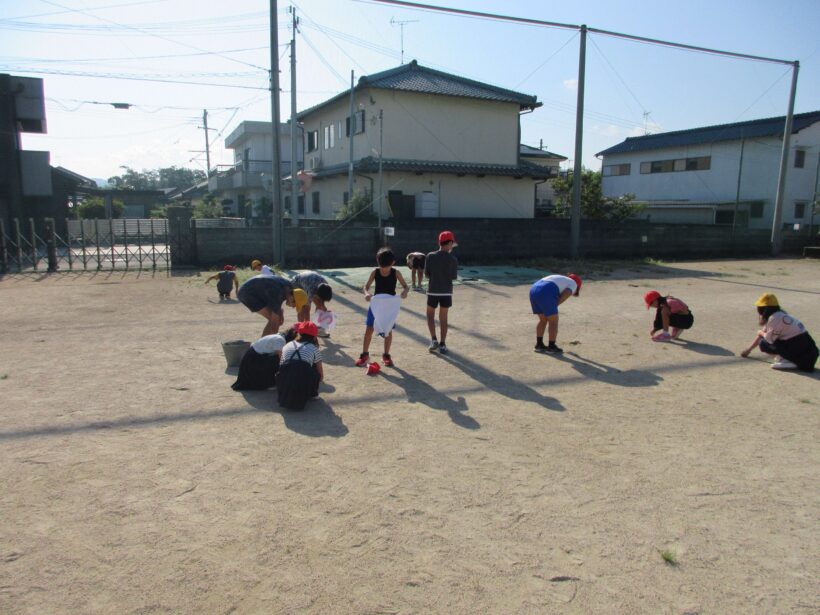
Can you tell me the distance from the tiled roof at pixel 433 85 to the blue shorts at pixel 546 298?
58.1 ft

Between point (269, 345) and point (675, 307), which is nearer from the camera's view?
point (269, 345)

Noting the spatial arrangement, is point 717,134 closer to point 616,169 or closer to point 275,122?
point 616,169

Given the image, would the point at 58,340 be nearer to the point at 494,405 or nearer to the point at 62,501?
the point at 62,501

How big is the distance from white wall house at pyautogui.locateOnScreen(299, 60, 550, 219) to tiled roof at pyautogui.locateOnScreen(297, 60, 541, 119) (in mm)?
45

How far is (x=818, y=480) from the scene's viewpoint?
3955 millimetres

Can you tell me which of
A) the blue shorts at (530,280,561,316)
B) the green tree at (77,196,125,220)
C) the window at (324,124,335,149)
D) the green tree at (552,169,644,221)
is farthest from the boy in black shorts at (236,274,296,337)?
the green tree at (77,196,125,220)

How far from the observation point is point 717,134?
33.1 m

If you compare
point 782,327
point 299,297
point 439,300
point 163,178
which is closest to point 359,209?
point 439,300

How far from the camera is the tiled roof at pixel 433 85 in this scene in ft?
75.9

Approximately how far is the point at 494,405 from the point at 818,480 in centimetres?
256

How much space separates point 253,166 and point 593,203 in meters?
23.6

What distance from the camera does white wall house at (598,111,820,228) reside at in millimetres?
31172

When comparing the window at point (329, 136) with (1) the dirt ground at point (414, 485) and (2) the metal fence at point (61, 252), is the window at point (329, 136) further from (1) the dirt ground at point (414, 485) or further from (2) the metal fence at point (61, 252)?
(1) the dirt ground at point (414, 485)

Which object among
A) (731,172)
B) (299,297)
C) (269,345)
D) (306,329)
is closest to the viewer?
(306,329)
